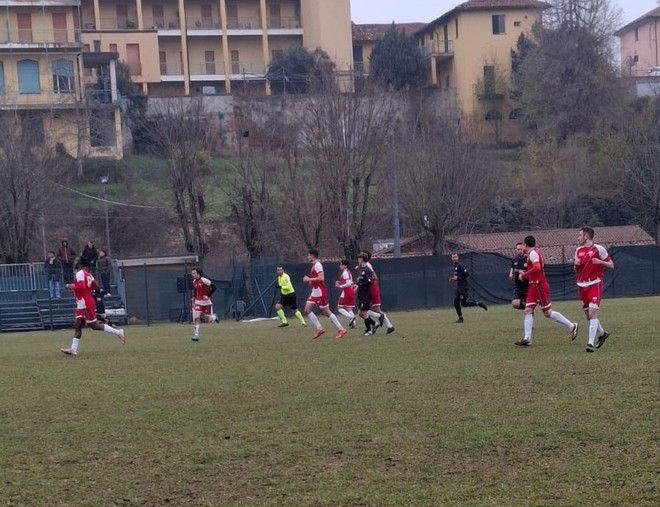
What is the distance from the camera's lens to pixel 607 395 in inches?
417

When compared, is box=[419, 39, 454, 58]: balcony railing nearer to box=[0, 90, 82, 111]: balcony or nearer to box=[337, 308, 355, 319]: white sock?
box=[0, 90, 82, 111]: balcony

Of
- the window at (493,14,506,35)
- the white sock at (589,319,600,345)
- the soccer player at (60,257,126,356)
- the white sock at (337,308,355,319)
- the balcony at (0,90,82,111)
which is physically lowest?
the white sock at (337,308,355,319)

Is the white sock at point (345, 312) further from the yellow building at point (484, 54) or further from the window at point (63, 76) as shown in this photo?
the yellow building at point (484, 54)

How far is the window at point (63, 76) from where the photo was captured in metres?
66.1

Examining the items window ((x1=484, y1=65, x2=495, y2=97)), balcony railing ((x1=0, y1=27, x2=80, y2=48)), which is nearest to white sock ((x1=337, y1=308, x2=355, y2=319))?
balcony railing ((x1=0, y1=27, x2=80, y2=48))

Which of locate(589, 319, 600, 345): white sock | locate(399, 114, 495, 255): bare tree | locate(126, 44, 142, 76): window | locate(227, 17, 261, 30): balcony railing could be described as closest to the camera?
locate(589, 319, 600, 345): white sock

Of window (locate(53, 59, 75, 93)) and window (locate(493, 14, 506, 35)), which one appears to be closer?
window (locate(53, 59, 75, 93))

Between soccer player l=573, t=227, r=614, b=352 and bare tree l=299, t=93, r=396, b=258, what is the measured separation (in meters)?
32.6

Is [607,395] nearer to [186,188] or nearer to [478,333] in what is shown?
[478,333]

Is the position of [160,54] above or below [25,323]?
above

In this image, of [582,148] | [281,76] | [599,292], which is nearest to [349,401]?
[599,292]

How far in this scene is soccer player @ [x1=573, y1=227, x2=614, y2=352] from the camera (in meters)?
15.1

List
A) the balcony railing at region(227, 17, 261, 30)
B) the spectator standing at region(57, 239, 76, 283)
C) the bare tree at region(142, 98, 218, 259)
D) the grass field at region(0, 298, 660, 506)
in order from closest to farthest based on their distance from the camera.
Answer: the grass field at region(0, 298, 660, 506), the spectator standing at region(57, 239, 76, 283), the bare tree at region(142, 98, 218, 259), the balcony railing at region(227, 17, 261, 30)

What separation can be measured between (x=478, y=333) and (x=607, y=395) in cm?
974
